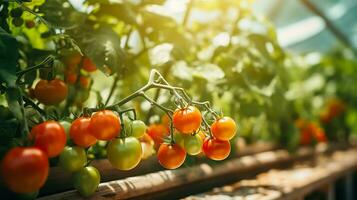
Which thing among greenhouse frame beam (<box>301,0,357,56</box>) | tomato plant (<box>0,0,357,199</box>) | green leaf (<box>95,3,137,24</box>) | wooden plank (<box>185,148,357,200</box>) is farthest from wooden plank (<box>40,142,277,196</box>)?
greenhouse frame beam (<box>301,0,357,56</box>)

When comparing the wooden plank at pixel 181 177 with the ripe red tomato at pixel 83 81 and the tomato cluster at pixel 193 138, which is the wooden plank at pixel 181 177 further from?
the ripe red tomato at pixel 83 81

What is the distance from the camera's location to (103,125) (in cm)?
84

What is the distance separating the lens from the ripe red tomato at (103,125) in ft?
2.74

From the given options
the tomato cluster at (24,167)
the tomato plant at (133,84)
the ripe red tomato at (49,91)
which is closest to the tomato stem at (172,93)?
A: the tomato plant at (133,84)

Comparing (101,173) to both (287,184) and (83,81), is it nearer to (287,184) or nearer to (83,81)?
(83,81)

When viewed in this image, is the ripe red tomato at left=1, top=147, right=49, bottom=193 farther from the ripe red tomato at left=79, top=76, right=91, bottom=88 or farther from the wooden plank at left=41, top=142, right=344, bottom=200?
the ripe red tomato at left=79, top=76, right=91, bottom=88

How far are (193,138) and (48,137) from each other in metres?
0.34

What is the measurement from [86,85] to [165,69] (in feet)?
0.92

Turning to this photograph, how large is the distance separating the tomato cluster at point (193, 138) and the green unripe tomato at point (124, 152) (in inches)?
3.1

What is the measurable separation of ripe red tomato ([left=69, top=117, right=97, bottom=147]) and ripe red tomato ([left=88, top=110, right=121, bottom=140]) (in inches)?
0.5

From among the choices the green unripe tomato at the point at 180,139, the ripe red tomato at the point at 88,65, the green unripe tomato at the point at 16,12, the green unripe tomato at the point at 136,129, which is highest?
the green unripe tomato at the point at 180,139

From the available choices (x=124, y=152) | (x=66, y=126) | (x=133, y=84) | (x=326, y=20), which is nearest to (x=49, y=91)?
(x=66, y=126)

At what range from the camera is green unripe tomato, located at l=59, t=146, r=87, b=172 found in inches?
34.1

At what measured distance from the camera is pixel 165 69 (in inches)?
57.7
